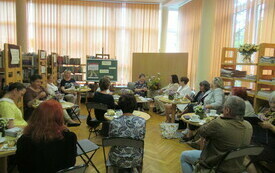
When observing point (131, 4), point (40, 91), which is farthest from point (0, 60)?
point (131, 4)

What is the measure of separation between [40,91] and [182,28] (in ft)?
20.1

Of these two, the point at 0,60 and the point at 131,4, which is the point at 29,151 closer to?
the point at 0,60

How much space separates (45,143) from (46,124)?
15cm

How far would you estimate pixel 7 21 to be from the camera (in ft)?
26.8

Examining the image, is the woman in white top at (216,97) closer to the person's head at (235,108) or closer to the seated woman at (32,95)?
the person's head at (235,108)

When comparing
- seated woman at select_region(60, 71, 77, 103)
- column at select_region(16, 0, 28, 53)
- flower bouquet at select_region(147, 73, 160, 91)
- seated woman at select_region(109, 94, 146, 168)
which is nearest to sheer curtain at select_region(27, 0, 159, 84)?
column at select_region(16, 0, 28, 53)

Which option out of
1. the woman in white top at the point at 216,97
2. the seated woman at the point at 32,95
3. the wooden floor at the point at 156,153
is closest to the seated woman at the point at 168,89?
the wooden floor at the point at 156,153

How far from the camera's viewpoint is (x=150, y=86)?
6.99 meters

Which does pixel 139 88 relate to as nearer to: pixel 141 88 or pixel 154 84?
pixel 141 88

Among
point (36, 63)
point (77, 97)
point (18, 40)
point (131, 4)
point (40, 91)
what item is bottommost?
point (77, 97)

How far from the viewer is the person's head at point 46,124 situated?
1612 millimetres

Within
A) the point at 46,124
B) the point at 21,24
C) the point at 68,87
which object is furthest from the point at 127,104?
the point at 21,24

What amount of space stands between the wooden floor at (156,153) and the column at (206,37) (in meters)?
2.58

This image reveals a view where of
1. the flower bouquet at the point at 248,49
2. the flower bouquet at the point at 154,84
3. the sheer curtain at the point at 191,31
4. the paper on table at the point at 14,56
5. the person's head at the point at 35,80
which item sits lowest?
the flower bouquet at the point at 154,84
